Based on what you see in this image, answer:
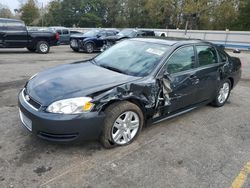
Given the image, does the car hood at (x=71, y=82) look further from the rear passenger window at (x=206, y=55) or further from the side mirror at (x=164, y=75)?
the rear passenger window at (x=206, y=55)

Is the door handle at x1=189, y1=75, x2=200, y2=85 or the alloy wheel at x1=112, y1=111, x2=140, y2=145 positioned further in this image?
the door handle at x1=189, y1=75, x2=200, y2=85

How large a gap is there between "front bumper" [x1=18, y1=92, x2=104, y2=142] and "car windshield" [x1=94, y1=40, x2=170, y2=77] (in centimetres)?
103

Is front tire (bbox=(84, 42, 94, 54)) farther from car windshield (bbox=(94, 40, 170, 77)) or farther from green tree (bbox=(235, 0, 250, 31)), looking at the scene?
green tree (bbox=(235, 0, 250, 31))

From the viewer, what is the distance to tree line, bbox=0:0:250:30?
114ft

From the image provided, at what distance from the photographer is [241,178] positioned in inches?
117

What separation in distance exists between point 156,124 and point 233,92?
3433 millimetres

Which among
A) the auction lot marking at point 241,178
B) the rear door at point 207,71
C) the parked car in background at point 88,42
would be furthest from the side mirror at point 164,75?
the parked car in background at point 88,42

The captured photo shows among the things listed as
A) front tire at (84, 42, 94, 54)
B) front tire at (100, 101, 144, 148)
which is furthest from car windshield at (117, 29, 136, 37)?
front tire at (100, 101, 144, 148)

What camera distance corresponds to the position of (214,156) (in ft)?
11.2

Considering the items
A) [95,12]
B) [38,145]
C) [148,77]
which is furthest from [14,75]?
[95,12]

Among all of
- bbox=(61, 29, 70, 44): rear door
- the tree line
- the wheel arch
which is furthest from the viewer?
the tree line

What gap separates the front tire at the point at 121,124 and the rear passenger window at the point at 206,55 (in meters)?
1.76

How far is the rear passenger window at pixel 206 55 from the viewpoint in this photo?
452cm

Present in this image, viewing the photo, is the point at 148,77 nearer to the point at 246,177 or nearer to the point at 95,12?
the point at 246,177
